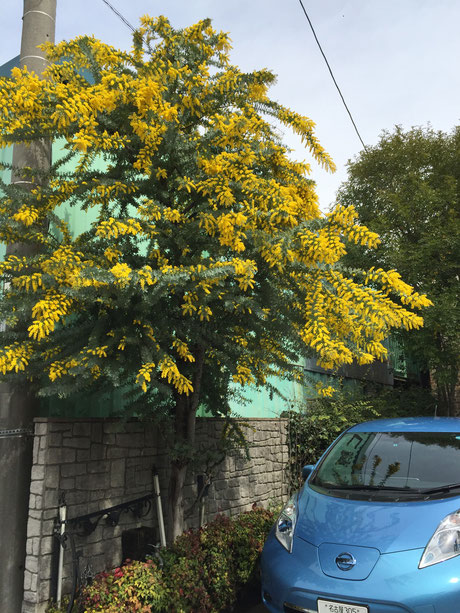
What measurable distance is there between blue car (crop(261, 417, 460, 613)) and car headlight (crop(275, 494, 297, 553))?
0.04 ft

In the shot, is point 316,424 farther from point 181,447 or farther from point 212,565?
point 212,565

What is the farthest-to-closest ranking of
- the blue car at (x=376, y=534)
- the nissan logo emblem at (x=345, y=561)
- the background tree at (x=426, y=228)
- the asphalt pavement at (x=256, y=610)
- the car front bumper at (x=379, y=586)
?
the background tree at (x=426, y=228) → the asphalt pavement at (x=256, y=610) → the nissan logo emblem at (x=345, y=561) → the blue car at (x=376, y=534) → the car front bumper at (x=379, y=586)

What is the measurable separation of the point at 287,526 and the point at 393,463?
1.07m

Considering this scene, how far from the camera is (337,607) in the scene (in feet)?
11.2

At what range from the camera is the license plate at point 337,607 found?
333 cm

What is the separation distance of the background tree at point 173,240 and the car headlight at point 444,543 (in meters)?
1.32

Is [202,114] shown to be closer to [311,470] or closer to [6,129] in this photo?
[6,129]

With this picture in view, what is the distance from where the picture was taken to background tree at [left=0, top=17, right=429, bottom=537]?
13.0 ft

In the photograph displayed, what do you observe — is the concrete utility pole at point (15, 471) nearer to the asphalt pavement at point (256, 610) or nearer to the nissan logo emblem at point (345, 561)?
the asphalt pavement at point (256, 610)

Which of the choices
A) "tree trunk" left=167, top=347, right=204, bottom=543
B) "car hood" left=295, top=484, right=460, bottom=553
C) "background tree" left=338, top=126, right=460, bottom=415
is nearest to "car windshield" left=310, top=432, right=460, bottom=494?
"car hood" left=295, top=484, right=460, bottom=553

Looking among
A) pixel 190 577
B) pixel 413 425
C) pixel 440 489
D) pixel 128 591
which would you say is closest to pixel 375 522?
pixel 440 489

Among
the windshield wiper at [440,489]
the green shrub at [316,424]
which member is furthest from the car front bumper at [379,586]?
the green shrub at [316,424]

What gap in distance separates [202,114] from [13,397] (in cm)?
310

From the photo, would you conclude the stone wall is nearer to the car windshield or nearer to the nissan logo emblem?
the car windshield
